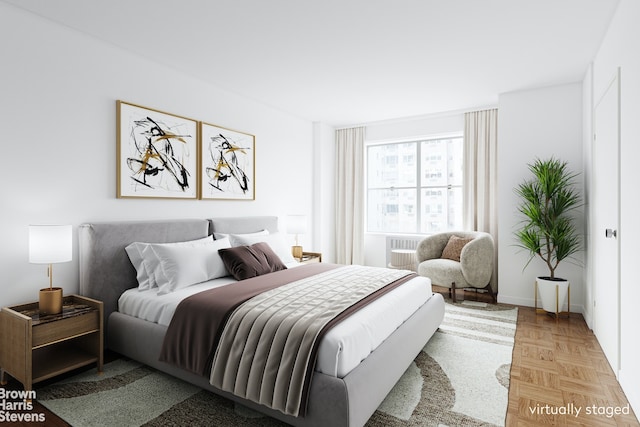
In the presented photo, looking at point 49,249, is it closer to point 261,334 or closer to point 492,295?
point 261,334

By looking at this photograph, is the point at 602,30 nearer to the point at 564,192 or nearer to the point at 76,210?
the point at 564,192

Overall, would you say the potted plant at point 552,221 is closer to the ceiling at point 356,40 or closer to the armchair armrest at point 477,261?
the armchair armrest at point 477,261

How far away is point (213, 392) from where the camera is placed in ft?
7.54

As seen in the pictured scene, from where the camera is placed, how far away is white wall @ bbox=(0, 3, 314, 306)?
248cm

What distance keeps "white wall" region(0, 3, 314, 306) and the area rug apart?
0.84 metres

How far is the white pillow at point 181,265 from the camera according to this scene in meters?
2.88

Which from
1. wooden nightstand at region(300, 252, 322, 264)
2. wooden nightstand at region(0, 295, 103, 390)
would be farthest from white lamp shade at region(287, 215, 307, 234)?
wooden nightstand at region(0, 295, 103, 390)

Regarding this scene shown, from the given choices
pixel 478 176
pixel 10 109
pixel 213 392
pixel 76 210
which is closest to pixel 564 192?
pixel 478 176

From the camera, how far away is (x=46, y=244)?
2340mm

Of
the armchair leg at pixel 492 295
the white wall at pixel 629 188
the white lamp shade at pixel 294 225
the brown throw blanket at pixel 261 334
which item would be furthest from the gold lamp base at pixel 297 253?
the white wall at pixel 629 188

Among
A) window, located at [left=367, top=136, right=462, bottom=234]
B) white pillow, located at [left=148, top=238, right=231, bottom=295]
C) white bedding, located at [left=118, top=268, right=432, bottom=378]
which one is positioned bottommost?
white bedding, located at [left=118, top=268, right=432, bottom=378]

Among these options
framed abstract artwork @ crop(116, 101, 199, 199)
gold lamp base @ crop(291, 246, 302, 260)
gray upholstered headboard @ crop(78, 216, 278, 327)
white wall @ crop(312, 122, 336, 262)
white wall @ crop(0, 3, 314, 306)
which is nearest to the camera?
white wall @ crop(0, 3, 314, 306)

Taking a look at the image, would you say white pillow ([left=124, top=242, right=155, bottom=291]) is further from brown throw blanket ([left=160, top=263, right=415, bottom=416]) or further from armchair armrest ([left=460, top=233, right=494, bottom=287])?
armchair armrest ([left=460, top=233, right=494, bottom=287])

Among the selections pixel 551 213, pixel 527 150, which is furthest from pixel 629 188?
pixel 527 150
